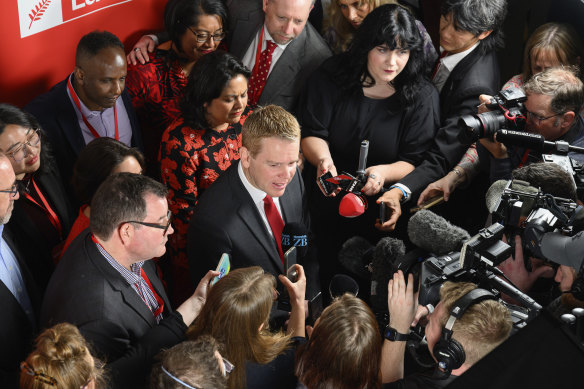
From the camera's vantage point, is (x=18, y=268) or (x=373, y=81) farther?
(x=373, y=81)

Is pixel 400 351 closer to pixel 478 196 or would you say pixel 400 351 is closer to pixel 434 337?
pixel 434 337

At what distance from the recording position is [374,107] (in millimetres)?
3260

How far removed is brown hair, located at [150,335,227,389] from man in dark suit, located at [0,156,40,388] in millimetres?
630

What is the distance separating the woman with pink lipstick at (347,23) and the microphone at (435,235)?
1.34 meters

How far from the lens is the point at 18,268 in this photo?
8.07 feet

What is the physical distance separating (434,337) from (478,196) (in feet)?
5.33

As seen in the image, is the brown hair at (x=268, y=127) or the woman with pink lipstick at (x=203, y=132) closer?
the brown hair at (x=268, y=127)

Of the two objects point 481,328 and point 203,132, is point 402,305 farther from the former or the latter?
point 203,132

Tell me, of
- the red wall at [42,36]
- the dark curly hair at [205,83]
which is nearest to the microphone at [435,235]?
the dark curly hair at [205,83]

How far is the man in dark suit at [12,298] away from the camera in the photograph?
2.15m

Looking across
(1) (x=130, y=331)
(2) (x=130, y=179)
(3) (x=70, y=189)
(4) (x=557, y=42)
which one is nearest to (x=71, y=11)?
(3) (x=70, y=189)

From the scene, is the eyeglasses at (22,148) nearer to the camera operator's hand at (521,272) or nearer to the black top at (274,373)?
the black top at (274,373)

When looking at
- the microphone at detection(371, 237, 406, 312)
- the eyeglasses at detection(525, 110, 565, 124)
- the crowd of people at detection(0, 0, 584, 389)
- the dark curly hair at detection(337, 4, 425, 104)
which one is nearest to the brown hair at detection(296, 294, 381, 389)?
the crowd of people at detection(0, 0, 584, 389)

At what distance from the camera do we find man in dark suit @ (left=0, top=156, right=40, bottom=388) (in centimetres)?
215
